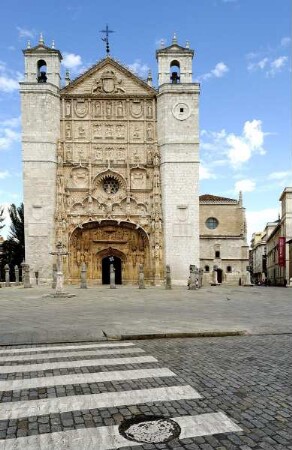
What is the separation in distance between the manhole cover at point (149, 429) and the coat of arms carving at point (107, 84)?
33.2m

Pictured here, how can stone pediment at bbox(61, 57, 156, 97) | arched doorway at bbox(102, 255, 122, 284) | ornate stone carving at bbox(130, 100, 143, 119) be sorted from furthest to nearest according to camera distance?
ornate stone carving at bbox(130, 100, 143, 119) < stone pediment at bbox(61, 57, 156, 97) < arched doorway at bbox(102, 255, 122, 284)

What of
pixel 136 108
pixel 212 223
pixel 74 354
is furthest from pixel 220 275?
pixel 74 354

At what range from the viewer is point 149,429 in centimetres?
341

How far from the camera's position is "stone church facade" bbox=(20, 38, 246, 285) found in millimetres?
31859

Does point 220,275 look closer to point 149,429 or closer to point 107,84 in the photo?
point 107,84

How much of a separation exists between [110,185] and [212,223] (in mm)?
13370

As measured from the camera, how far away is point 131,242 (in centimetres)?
3328

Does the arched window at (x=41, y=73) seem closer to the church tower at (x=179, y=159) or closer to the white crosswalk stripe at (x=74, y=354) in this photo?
the church tower at (x=179, y=159)

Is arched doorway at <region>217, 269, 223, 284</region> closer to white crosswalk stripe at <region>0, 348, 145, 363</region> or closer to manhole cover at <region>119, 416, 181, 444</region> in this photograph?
white crosswalk stripe at <region>0, 348, 145, 363</region>

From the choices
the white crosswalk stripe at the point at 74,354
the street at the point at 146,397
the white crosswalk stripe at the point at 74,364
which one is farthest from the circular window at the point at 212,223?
the white crosswalk stripe at the point at 74,364

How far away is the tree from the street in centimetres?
3691

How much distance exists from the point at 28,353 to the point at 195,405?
339 centimetres

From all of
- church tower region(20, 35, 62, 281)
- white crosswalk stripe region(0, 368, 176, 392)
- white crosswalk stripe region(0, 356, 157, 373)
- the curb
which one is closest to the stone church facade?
church tower region(20, 35, 62, 281)

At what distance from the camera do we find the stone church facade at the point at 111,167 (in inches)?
1254
